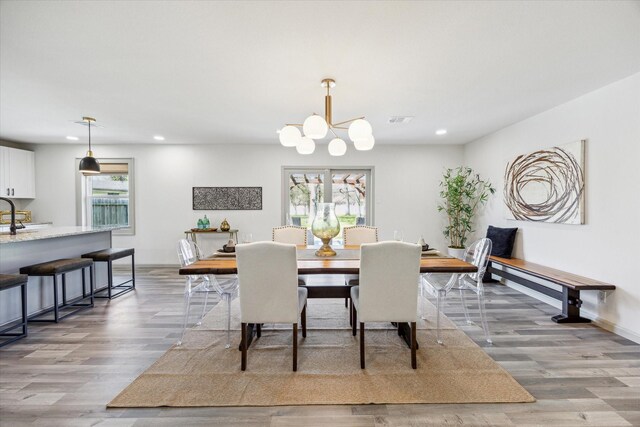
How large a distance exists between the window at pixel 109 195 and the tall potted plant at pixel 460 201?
6.02 m

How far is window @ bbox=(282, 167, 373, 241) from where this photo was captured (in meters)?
6.20

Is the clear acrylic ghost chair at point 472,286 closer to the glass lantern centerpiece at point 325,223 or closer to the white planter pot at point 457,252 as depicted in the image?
the glass lantern centerpiece at point 325,223

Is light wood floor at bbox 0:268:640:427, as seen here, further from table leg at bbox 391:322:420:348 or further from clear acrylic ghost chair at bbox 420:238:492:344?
table leg at bbox 391:322:420:348

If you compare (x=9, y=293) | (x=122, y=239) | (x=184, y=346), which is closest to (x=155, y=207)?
(x=122, y=239)

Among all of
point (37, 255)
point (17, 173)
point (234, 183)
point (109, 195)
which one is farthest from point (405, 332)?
point (17, 173)

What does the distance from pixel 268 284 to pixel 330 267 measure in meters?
0.50

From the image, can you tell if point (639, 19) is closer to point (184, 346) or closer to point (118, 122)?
point (184, 346)

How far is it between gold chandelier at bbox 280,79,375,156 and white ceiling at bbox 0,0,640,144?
38cm

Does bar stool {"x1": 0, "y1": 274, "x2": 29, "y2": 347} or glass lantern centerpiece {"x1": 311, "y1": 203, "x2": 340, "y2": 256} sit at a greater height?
glass lantern centerpiece {"x1": 311, "y1": 203, "x2": 340, "y2": 256}

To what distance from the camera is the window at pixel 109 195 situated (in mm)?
6145

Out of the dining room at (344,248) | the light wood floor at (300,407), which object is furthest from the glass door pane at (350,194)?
the light wood floor at (300,407)

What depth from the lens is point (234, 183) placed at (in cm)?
618

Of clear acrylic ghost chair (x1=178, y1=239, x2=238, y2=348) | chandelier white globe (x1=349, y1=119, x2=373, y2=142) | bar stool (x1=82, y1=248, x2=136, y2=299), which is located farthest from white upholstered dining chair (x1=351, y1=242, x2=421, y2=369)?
bar stool (x1=82, y1=248, x2=136, y2=299)

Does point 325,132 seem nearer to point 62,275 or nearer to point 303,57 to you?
point 303,57
